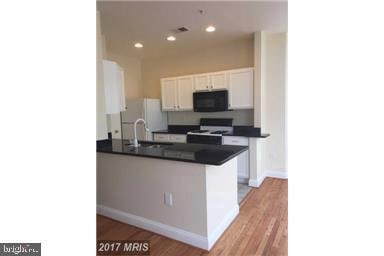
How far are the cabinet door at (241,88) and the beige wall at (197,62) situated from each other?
35 cm

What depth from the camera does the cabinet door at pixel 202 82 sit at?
4320 mm

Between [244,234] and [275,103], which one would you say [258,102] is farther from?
[244,234]

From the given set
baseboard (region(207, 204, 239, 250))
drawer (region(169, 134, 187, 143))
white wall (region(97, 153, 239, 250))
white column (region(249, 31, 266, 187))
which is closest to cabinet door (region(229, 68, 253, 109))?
white column (region(249, 31, 266, 187))

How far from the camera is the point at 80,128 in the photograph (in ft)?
2.29

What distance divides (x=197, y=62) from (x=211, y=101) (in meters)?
1.09

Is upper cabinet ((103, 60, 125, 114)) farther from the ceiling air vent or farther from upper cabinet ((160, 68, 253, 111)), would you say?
upper cabinet ((160, 68, 253, 111))

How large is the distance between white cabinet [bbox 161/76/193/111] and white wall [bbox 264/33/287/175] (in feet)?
5.07

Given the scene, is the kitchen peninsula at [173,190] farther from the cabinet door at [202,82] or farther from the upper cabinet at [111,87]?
the cabinet door at [202,82]

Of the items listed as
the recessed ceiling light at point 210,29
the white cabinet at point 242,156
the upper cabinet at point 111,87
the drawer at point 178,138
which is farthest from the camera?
the drawer at point 178,138

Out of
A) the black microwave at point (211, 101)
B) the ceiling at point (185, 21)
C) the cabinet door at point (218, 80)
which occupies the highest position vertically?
the ceiling at point (185, 21)

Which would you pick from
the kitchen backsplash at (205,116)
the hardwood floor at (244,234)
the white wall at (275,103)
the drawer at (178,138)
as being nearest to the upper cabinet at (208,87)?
the kitchen backsplash at (205,116)

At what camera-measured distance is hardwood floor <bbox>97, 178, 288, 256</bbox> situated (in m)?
2.05
